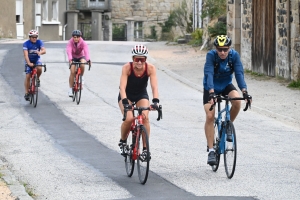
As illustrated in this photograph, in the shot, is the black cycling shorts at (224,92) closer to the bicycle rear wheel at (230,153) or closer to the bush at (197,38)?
the bicycle rear wheel at (230,153)

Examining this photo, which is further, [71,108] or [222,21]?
[222,21]

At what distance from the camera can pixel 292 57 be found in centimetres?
2183

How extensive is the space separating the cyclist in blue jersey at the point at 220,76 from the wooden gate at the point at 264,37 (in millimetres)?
13591

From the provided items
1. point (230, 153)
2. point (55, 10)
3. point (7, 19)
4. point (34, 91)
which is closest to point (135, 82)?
point (230, 153)

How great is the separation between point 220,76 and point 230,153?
101cm

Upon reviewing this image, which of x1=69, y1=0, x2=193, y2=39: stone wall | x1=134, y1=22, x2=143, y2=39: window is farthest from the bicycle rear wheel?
x1=134, y1=22, x2=143, y2=39: window

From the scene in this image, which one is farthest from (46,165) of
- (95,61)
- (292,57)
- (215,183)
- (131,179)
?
(95,61)

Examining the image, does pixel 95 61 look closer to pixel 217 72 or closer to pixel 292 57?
pixel 292 57

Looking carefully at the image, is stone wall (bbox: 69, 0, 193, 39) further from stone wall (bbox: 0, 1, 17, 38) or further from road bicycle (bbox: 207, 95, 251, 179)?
road bicycle (bbox: 207, 95, 251, 179)

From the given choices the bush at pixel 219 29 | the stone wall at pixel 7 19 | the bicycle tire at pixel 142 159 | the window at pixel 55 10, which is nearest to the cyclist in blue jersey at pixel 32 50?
the bicycle tire at pixel 142 159

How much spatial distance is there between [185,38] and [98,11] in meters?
21.5

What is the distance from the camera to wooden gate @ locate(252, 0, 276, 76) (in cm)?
2370

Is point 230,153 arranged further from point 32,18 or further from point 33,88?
point 32,18

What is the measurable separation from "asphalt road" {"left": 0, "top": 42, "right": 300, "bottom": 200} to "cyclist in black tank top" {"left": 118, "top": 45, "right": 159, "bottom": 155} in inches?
28.6
